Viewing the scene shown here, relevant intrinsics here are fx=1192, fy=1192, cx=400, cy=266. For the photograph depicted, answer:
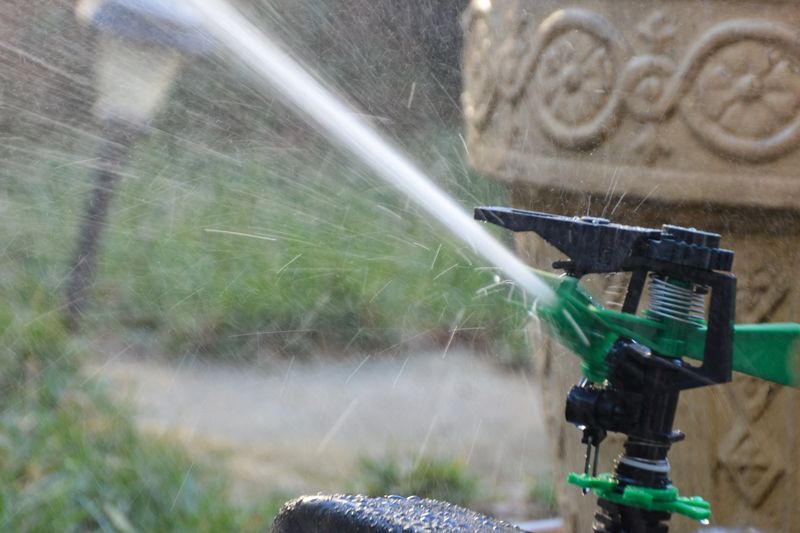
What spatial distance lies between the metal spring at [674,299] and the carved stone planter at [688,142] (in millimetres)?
465

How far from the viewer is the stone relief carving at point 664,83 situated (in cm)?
114

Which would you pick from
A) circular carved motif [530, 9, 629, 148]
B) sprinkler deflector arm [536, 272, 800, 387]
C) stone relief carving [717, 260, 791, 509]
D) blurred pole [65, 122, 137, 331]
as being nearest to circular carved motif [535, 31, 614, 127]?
circular carved motif [530, 9, 629, 148]

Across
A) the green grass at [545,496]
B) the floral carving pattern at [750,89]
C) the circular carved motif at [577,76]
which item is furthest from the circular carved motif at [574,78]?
the green grass at [545,496]

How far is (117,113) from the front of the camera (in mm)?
2787

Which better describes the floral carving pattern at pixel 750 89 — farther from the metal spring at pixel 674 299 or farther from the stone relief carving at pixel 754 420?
the metal spring at pixel 674 299

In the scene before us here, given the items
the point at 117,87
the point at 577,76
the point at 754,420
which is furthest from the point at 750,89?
the point at 117,87

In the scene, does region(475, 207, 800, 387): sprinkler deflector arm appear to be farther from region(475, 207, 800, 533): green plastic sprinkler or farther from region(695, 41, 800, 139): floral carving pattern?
region(695, 41, 800, 139): floral carving pattern

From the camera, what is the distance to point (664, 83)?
3.85ft

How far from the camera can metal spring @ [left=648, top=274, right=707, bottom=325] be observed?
716 millimetres

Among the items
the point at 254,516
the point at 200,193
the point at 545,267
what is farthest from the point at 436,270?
the point at 545,267

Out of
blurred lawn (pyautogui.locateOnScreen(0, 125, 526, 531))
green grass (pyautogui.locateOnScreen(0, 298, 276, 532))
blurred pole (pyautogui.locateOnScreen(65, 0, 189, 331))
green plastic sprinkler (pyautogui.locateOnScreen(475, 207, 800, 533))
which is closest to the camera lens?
green plastic sprinkler (pyautogui.locateOnScreen(475, 207, 800, 533))

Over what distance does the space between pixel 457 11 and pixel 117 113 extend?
2.71 ft

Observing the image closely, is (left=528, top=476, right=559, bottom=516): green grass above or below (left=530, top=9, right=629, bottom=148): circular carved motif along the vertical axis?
below

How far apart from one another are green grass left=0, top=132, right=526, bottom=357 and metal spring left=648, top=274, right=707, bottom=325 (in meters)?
1.72
